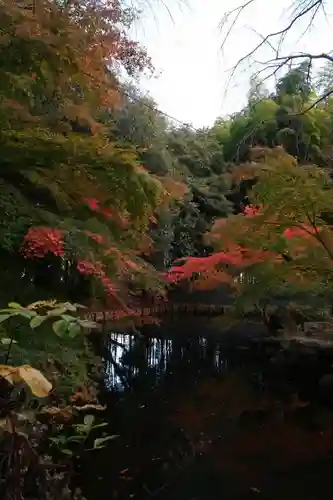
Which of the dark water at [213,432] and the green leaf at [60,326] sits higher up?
the green leaf at [60,326]

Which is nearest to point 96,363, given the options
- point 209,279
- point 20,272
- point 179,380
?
point 20,272

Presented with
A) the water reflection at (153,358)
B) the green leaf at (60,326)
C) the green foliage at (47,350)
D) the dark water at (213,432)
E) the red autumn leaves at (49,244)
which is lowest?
the dark water at (213,432)

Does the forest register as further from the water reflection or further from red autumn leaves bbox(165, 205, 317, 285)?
the water reflection

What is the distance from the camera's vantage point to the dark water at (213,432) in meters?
4.98

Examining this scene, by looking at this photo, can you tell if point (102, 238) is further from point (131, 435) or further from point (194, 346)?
point (194, 346)

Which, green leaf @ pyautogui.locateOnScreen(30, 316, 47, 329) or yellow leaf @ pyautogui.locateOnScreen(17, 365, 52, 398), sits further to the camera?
green leaf @ pyautogui.locateOnScreen(30, 316, 47, 329)

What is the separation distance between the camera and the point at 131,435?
6395 mm

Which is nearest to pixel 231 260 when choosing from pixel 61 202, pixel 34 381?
pixel 61 202

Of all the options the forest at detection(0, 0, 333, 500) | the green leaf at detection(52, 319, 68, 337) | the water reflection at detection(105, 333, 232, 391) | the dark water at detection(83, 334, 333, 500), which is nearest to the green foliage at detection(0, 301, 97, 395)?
the forest at detection(0, 0, 333, 500)

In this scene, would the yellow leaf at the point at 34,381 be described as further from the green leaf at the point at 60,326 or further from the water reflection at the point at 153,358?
the water reflection at the point at 153,358

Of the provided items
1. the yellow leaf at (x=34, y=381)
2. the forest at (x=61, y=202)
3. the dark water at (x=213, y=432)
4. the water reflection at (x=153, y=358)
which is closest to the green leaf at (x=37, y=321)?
the forest at (x=61, y=202)

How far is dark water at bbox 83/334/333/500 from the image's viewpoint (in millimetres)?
4980

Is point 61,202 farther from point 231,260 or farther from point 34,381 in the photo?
point 231,260

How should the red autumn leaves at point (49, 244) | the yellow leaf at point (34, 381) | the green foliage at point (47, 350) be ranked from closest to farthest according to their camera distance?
1. the yellow leaf at point (34, 381)
2. the green foliage at point (47, 350)
3. the red autumn leaves at point (49, 244)
